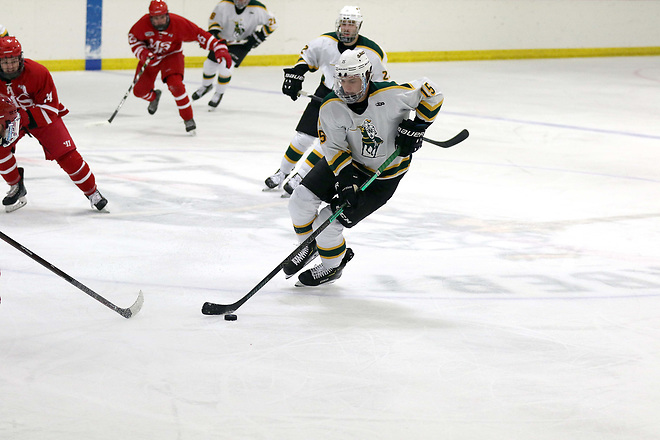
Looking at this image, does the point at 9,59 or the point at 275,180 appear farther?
the point at 275,180

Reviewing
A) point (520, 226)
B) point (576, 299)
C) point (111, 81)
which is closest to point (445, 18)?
point (111, 81)

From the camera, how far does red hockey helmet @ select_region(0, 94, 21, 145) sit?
3757 millimetres

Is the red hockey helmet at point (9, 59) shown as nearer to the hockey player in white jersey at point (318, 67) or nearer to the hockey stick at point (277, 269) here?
the hockey player in white jersey at point (318, 67)

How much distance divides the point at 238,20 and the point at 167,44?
1.57 metres

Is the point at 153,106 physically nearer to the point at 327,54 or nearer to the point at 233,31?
the point at 233,31

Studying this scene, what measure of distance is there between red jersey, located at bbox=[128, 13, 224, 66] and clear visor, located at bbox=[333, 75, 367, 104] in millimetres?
3768

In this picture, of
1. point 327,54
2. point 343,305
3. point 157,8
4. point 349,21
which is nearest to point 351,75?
point 343,305

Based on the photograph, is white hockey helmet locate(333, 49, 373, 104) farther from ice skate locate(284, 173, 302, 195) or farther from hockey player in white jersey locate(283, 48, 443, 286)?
ice skate locate(284, 173, 302, 195)

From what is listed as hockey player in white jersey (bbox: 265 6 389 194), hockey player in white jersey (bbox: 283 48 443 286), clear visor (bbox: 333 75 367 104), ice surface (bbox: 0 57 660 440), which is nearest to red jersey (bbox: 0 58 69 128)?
ice surface (bbox: 0 57 660 440)

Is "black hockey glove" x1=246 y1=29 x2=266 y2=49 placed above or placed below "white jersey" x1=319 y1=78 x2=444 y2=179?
below

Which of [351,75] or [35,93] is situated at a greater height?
[351,75]

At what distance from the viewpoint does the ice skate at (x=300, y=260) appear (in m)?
3.62

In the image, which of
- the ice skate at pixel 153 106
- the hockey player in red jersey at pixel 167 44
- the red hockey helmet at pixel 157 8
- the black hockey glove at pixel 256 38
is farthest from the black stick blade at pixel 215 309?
the black hockey glove at pixel 256 38

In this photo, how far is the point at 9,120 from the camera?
12.9 feet
